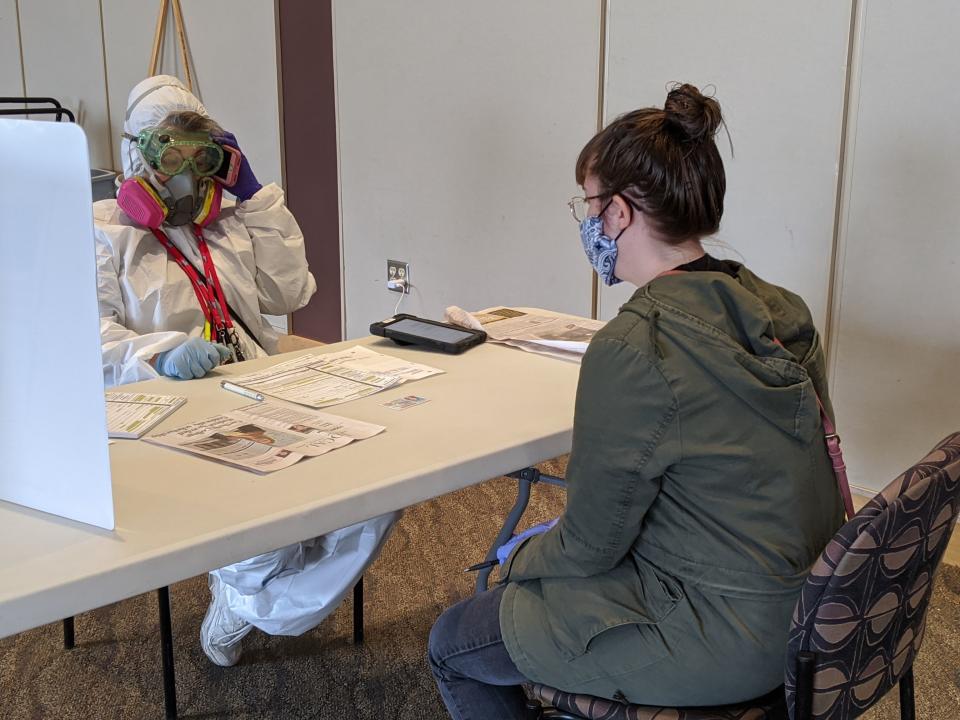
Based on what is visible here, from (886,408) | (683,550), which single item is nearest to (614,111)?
(886,408)

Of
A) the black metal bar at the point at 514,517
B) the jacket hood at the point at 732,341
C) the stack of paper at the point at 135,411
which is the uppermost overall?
the jacket hood at the point at 732,341

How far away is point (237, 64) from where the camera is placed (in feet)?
14.8

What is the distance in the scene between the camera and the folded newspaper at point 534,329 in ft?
6.36

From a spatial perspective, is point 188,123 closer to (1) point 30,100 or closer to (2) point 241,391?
(2) point 241,391

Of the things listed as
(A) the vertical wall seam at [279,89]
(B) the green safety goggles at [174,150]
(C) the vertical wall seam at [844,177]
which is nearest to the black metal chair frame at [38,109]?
(A) the vertical wall seam at [279,89]

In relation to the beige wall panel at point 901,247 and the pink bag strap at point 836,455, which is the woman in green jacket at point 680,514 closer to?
the pink bag strap at point 836,455

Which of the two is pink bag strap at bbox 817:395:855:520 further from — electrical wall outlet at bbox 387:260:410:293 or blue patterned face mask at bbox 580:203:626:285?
electrical wall outlet at bbox 387:260:410:293

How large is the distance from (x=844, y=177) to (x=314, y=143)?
7.84ft

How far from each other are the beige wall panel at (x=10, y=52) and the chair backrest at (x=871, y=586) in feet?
21.9

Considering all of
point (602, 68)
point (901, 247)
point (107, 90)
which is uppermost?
point (602, 68)

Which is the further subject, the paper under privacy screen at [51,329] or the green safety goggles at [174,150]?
the green safety goggles at [174,150]

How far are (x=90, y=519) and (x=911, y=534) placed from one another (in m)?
0.89

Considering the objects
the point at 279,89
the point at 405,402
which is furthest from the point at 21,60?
the point at 405,402

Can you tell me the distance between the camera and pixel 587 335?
6.65 feet
